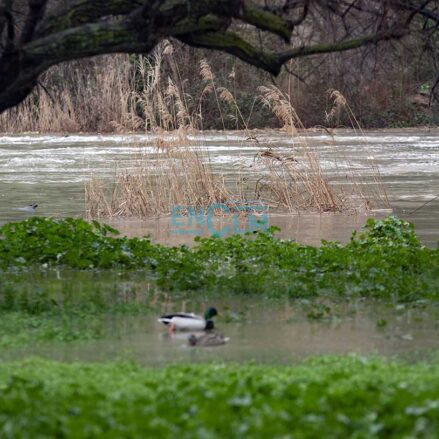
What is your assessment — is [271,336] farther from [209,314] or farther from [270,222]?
[270,222]

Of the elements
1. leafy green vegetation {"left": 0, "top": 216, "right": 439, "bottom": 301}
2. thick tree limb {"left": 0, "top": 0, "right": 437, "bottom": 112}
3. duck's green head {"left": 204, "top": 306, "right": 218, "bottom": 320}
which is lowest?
duck's green head {"left": 204, "top": 306, "right": 218, "bottom": 320}

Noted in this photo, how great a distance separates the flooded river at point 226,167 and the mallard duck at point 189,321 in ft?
21.7

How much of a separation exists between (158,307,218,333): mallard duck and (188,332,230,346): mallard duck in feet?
0.47

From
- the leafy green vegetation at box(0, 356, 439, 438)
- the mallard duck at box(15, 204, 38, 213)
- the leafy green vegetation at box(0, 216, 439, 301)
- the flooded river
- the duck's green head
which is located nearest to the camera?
the leafy green vegetation at box(0, 356, 439, 438)

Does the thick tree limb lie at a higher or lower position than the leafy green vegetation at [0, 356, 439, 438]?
higher

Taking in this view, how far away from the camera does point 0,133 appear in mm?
38688

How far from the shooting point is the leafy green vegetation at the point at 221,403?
607 centimetres

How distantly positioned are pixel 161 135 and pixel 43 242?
19.4 feet

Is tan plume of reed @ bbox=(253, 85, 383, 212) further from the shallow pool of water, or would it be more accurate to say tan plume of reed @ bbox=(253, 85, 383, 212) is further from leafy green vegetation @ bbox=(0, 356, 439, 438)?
leafy green vegetation @ bbox=(0, 356, 439, 438)

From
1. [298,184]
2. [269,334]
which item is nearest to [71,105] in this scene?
[298,184]

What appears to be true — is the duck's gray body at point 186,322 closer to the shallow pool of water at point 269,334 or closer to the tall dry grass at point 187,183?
the shallow pool of water at point 269,334

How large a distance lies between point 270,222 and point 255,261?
18.0 feet

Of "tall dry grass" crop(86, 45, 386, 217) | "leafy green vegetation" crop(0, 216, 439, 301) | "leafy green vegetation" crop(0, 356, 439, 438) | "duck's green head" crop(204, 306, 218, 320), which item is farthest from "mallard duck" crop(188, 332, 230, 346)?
"tall dry grass" crop(86, 45, 386, 217)

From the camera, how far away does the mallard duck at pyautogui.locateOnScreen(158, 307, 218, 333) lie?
9.86m
